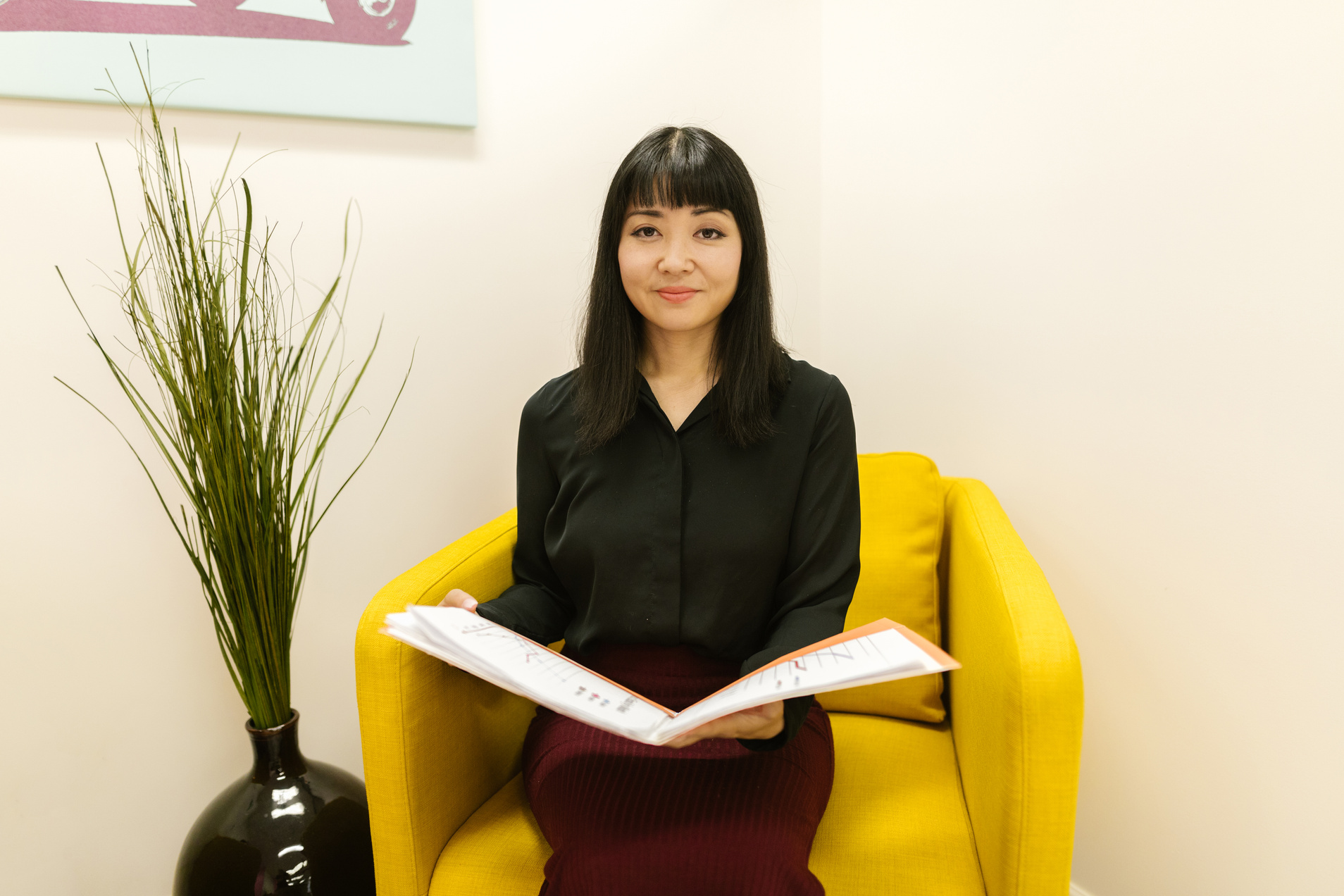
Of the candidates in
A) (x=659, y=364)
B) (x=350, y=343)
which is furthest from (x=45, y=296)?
(x=659, y=364)

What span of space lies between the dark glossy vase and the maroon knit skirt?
Answer: 416 mm

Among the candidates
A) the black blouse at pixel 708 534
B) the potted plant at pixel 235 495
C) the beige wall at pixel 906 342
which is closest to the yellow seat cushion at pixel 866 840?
the black blouse at pixel 708 534

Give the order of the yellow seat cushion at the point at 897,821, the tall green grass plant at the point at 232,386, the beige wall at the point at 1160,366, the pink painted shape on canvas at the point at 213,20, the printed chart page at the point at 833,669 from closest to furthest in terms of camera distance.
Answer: the printed chart page at the point at 833,669
the yellow seat cushion at the point at 897,821
the beige wall at the point at 1160,366
the tall green grass plant at the point at 232,386
the pink painted shape on canvas at the point at 213,20

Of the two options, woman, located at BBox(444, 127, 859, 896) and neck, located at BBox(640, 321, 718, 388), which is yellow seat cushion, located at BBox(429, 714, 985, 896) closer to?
woman, located at BBox(444, 127, 859, 896)

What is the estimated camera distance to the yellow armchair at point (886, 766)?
0.83m

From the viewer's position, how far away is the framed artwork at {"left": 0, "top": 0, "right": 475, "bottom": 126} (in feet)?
4.27

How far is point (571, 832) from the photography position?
3.09 ft

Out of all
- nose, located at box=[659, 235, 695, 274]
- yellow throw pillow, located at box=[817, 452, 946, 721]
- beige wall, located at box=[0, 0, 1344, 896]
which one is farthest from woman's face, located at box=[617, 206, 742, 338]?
beige wall, located at box=[0, 0, 1344, 896]

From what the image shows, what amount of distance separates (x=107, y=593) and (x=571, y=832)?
1.05 meters

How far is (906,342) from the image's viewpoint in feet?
5.69

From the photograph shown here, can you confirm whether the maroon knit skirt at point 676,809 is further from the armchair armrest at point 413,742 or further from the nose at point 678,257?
the nose at point 678,257

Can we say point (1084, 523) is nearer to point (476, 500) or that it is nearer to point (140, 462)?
point (476, 500)

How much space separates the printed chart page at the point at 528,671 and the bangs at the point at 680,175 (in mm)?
620

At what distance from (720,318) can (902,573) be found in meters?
0.52
